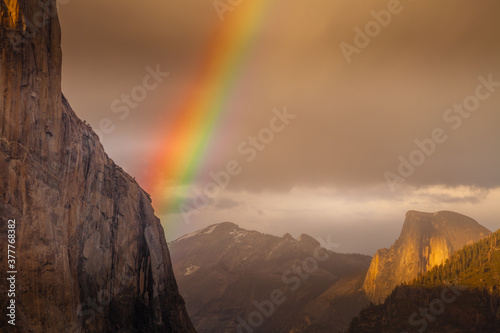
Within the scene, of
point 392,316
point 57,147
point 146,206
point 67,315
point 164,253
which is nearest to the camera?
point 67,315

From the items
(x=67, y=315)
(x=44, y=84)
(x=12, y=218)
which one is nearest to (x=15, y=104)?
(x=44, y=84)

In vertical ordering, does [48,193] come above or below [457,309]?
above

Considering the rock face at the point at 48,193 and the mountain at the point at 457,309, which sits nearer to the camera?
the rock face at the point at 48,193

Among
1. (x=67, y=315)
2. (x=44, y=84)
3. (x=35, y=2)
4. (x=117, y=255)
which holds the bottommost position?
(x=67, y=315)

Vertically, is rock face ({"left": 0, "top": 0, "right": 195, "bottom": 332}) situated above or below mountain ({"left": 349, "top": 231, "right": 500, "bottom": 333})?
above

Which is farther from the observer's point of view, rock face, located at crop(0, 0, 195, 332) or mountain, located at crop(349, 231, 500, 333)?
mountain, located at crop(349, 231, 500, 333)

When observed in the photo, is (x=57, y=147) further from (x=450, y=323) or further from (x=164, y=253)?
(x=450, y=323)

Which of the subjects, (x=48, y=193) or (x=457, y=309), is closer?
(x=48, y=193)

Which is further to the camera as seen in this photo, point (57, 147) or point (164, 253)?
point (164, 253)
